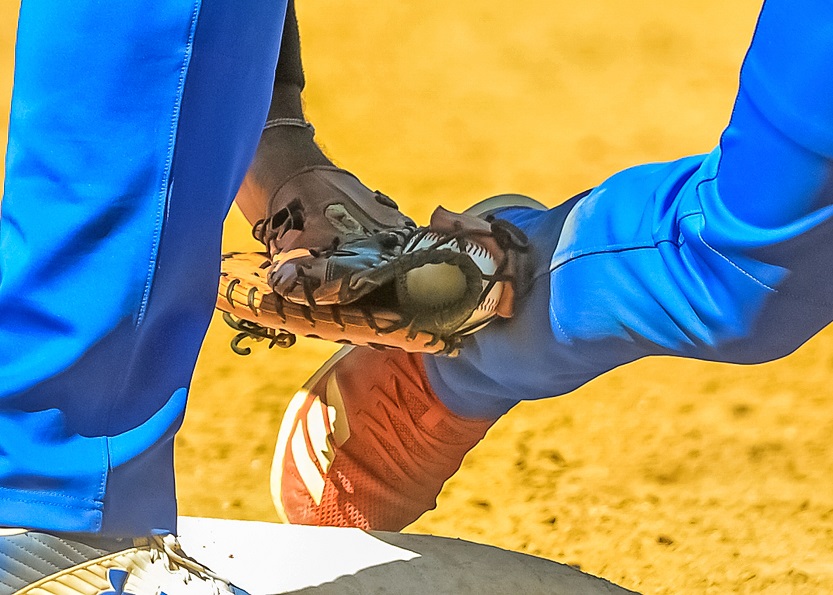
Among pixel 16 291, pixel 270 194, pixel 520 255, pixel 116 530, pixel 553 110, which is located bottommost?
pixel 116 530

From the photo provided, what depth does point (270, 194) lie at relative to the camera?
105 centimetres

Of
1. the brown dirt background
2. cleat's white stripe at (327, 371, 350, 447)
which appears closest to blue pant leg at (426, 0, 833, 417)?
cleat's white stripe at (327, 371, 350, 447)

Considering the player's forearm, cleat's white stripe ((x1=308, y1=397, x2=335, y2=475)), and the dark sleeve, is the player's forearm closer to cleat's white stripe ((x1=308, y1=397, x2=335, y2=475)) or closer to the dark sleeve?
the dark sleeve

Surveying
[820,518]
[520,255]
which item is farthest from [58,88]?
[820,518]

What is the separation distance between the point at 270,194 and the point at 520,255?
0.90 feet

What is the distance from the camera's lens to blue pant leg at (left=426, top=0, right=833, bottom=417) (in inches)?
26.0

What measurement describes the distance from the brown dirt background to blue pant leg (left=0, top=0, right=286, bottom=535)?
921mm

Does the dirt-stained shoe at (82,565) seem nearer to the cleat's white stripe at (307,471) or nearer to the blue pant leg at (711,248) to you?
the blue pant leg at (711,248)

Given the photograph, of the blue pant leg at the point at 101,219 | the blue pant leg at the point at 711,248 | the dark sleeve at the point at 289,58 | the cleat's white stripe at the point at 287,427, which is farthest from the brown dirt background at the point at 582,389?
the blue pant leg at the point at 101,219

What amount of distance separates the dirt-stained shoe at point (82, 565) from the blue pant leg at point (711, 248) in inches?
14.5

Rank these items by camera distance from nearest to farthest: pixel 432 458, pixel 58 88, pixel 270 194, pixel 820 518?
pixel 58 88, pixel 270 194, pixel 432 458, pixel 820 518

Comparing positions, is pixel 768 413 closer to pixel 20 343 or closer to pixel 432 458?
pixel 432 458

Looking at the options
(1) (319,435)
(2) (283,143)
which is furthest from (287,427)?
(2) (283,143)

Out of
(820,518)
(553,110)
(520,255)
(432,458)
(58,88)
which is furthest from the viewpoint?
(553,110)
